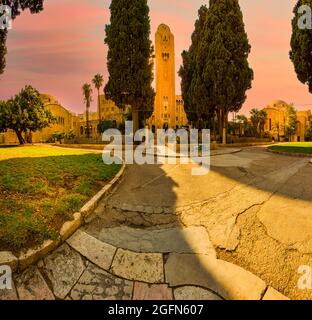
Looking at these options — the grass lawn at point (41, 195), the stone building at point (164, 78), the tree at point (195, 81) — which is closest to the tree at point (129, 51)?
the tree at point (195, 81)

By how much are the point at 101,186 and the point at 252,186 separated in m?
4.34

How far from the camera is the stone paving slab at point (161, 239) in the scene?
4680mm

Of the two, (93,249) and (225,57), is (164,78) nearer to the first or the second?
(225,57)

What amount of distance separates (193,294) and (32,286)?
2.29m

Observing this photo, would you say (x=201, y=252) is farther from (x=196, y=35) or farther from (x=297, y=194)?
(x=196, y=35)

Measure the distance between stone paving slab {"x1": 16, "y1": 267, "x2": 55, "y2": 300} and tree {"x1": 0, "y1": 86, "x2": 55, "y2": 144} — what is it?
103 feet

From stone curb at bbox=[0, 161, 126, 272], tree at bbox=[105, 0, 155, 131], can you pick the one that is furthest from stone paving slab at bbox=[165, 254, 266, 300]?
tree at bbox=[105, 0, 155, 131]

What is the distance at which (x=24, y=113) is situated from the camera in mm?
31828

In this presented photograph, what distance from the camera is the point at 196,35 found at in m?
34.0

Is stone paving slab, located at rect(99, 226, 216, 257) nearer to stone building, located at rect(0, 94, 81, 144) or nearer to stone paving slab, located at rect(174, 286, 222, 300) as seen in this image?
stone paving slab, located at rect(174, 286, 222, 300)

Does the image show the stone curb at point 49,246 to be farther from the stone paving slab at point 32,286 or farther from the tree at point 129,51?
the tree at point 129,51

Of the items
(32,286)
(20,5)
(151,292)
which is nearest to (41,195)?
(32,286)

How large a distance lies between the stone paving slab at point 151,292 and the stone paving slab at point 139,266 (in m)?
0.09
